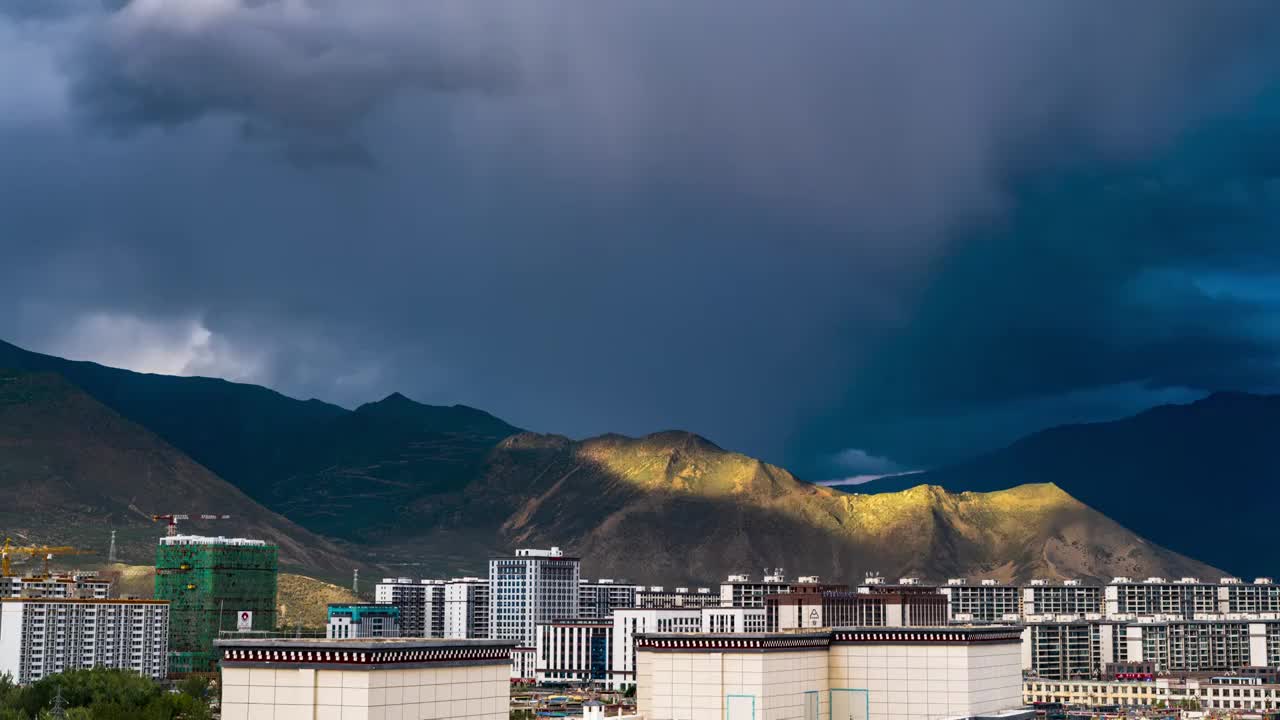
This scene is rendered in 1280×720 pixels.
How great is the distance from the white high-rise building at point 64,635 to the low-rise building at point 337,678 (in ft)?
444

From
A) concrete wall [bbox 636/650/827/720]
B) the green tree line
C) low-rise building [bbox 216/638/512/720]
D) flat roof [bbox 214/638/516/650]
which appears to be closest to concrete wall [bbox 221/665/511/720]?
low-rise building [bbox 216/638/512/720]

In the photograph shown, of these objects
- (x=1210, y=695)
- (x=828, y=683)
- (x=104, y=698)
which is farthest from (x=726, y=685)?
(x=1210, y=695)

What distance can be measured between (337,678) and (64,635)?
15193 cm

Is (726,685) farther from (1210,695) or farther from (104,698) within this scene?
(1210,695)

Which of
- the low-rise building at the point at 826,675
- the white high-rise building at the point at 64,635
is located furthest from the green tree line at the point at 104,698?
the low-rise building at the point at 826,675

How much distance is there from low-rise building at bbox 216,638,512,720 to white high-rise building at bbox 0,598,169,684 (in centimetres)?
13522

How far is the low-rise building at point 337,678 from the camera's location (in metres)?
52.8

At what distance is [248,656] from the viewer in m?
54.3

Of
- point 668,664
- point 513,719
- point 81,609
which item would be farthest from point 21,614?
point 668,664

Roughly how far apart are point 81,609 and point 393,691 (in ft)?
503

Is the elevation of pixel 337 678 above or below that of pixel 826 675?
above

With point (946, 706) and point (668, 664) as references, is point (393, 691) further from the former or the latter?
point (946, 706)

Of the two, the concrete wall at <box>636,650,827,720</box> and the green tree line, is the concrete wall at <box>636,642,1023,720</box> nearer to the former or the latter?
the concrete wall at <box>636,650,827,720</box>

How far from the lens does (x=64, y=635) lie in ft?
621
